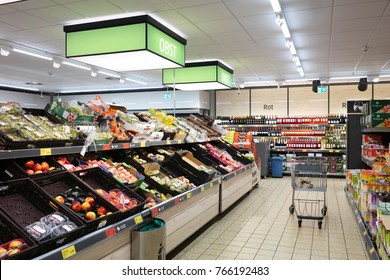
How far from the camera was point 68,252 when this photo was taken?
227 cm

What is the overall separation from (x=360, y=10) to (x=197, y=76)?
4.36 m

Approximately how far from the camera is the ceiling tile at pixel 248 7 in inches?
198

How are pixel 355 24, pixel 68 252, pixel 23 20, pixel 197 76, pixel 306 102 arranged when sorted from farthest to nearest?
pixel 306 102, pixel 197 76, pixel 355 24, pixel 23 20, pixel 68 252

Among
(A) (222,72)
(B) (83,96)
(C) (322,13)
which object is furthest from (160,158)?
(B) (83,96)

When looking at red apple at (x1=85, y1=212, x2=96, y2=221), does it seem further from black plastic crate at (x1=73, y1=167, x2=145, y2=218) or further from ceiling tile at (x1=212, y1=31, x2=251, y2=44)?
ceiling tile at (x1=212, y1=31, x2=251, y2=44)

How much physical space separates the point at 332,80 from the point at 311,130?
78.1 inches

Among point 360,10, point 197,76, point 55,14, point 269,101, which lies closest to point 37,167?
point 55,14

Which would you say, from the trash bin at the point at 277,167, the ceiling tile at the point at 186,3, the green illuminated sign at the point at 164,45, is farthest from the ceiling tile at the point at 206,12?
the trash bin at the point at 277,167

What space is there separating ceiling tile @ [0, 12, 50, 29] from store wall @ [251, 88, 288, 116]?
9401 mm

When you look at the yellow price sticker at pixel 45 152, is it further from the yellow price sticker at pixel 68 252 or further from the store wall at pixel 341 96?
the store wall at pixel 341 96

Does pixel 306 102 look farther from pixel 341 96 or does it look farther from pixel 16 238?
pixel 16 238

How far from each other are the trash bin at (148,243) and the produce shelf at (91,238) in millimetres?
103

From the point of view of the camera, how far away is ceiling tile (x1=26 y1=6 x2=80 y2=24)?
5.30m

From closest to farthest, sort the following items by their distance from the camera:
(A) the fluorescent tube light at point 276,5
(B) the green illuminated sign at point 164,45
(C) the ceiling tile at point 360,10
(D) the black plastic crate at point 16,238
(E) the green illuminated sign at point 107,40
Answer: (D) the black plastic crate at point 16,238, (A) the fluorescent tube light at point 276,5, (C) the ceiling tile at point 360,10, (E) the green illuminated sign at point 107,40, (B) the green illuminated sign at point 164,45
